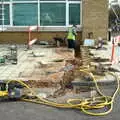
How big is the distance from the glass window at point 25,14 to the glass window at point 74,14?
172cm

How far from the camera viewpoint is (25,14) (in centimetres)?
2088

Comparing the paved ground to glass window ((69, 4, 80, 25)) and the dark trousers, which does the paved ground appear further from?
glass window ((69, 4, 80, 25))

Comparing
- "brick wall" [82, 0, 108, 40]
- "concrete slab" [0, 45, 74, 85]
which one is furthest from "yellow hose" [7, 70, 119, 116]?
"brick wall" [82, 0, 108, 40]

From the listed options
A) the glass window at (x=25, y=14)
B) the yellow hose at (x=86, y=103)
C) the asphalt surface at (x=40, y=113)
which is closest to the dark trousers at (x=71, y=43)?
the glass window at (x=25, y=14)

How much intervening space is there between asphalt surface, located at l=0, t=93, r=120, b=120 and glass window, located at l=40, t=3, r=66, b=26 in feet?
37.9

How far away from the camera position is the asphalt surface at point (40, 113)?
28.3ft

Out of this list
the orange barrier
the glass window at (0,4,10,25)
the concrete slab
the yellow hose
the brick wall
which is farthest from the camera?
the glass window at (0,4,10,25)

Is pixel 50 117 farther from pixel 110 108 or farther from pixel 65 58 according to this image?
pixel 65 58

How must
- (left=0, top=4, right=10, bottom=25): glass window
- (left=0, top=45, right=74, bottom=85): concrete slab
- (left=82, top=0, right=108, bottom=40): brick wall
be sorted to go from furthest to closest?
1. (left=0, top=4, right=10, bottom=25): glass window
2. (left=82, top=0, right=108, bottom=40): brick wall
3. (left=0, top=45, right=74, bottom=85): concrete slab

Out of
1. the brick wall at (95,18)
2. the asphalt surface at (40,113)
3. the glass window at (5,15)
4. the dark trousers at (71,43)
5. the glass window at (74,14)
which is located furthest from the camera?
the glass window at (5,15)

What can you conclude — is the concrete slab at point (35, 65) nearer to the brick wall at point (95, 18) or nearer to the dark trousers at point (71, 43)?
the dark trousers at point (71, 43)

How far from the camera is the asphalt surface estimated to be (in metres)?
8.63

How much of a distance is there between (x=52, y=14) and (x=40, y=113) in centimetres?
1231

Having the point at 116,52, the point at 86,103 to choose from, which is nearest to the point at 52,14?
the point at 116,52
